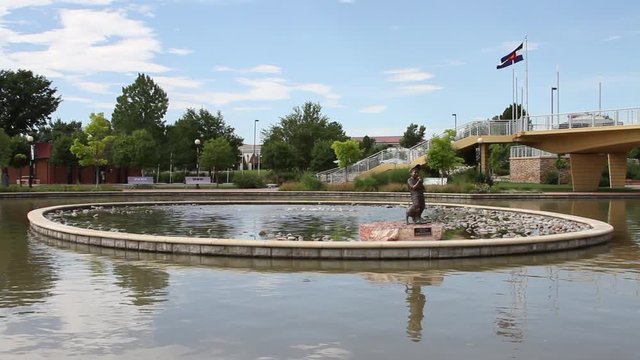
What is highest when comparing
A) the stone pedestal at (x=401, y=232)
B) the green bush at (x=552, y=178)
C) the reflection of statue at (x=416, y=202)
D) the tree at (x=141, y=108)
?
the tree at (x=141, y=108)

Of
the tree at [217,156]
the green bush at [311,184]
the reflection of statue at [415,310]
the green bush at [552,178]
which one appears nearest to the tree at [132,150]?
the tree at [217,156]

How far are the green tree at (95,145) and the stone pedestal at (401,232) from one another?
43.1 m

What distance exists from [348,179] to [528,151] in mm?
19368

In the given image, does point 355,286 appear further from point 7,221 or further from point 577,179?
point 577,179

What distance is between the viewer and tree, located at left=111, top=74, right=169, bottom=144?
74375mm

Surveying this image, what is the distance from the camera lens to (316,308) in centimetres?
842

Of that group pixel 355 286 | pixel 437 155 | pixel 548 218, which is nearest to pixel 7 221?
pixel 355 286

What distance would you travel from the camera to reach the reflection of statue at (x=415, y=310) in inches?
283

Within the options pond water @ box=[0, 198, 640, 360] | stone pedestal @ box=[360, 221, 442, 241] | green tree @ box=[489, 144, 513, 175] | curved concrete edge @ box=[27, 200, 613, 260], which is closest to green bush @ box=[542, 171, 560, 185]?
green tree @ box=[489, 144, 513, 175]

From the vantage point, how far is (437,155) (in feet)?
144

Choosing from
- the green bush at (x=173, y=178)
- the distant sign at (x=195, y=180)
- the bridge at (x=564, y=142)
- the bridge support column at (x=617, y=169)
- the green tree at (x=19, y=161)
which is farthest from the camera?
the green bush at (x=173, y=178)

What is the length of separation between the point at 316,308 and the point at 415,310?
136cm

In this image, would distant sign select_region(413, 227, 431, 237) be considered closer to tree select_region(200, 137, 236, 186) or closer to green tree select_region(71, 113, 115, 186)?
tree select_region(200, 137, 236, 186)

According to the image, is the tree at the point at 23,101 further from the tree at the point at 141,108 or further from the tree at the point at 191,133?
the tree at the point at 191,133
